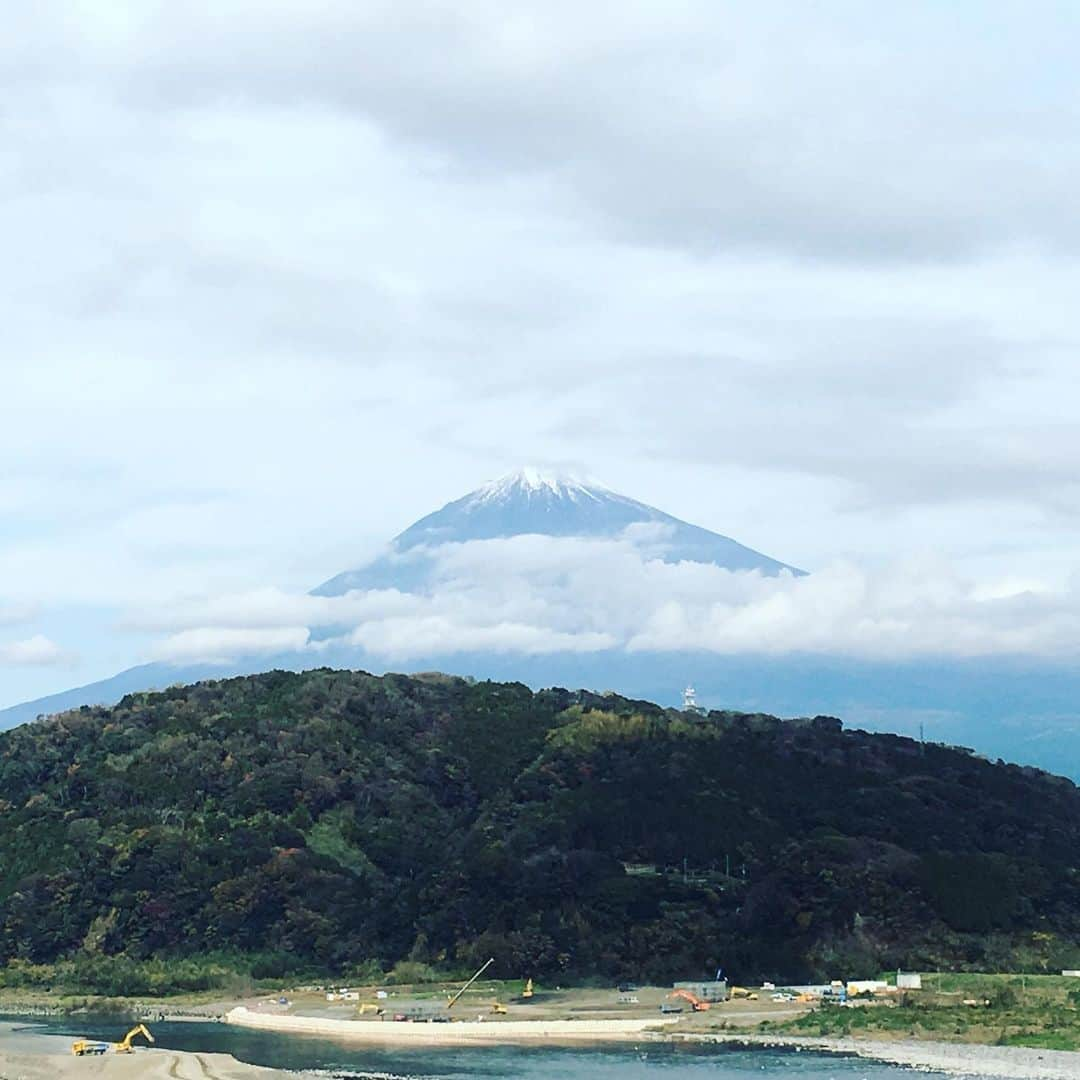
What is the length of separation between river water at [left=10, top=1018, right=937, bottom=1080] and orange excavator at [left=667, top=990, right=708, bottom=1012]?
13.9m

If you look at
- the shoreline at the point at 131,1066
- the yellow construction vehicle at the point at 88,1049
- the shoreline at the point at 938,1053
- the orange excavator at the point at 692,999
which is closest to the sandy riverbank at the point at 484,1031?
the shoreline at the point at 938,1053

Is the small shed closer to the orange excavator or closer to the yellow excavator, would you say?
the orange excavator

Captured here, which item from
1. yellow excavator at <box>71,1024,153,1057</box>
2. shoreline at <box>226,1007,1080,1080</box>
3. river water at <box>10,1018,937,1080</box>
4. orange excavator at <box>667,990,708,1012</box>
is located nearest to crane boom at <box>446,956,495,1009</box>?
shoreline at <box>226,1007,1080,1080</box>

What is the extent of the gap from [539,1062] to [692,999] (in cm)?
2342

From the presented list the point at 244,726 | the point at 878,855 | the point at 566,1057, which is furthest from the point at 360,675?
the point at 566,1057

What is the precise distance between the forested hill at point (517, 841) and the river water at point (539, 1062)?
32.2 meters

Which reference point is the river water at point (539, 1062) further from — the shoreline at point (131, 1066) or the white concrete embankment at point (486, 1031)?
the white concrete embankment at point (486, 1031)

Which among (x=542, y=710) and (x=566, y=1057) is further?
(x=542, y=710)

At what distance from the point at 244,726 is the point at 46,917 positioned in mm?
34339

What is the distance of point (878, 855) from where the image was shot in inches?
5758

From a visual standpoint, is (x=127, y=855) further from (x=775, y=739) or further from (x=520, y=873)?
(x=775, y=739)

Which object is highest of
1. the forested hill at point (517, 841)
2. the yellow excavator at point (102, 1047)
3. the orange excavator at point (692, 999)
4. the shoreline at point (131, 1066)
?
the forested hill at point (517, 841)

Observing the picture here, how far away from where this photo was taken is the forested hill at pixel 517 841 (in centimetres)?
13725

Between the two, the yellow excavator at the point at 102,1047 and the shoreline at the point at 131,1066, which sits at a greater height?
the yellow excavator at the point at 102,1047
